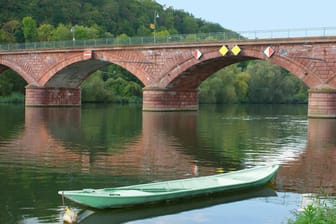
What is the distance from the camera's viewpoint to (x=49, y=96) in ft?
201

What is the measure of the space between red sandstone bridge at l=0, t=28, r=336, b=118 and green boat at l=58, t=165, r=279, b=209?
1119 inches

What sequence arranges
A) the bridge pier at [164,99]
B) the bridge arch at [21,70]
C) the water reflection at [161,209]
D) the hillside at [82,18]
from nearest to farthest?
1. the water reflection at [161,209]
2. the bridge pier at [164,99]
3. the bridge arch at [21,70]
4. the hillside at [82,18]

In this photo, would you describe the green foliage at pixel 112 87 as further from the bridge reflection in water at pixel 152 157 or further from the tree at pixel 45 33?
the bridge reflection in water at pixel 152 157

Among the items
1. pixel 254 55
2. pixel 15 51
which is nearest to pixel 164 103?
pixel 254 55

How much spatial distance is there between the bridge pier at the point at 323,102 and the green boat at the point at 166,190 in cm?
2771

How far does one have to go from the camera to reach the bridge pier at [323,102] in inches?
1634

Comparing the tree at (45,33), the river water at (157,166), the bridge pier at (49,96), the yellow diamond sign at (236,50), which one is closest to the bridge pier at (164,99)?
the yellow diamond sign at (236,50)

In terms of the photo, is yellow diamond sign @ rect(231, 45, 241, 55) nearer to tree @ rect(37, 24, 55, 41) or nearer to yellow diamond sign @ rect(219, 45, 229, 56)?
yellow diamond sign @ rect(219, 45, 229, 56)

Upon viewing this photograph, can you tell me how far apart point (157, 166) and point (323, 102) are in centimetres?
2714

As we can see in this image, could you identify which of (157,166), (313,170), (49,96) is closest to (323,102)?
(313,170)

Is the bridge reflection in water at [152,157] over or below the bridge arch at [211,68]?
below

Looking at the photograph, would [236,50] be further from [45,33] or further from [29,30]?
[29,30]

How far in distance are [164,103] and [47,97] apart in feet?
52.3

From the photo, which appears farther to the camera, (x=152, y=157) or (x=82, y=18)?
(x=82, y=18)
